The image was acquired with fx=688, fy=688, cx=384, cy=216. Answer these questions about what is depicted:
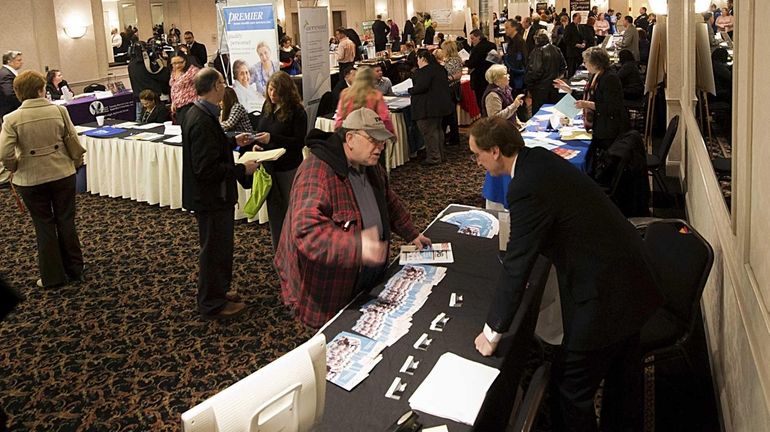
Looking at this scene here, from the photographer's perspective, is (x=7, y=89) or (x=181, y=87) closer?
(x=181, y=87)

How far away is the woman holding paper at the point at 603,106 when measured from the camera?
566 cm

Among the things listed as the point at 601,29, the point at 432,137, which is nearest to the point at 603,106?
the point at 432,137

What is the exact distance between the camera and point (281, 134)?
4750 millimetres

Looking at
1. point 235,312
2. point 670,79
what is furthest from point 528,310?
point 670,79

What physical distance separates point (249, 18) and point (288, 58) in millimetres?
4937

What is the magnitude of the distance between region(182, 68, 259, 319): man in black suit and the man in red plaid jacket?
3.83 feet

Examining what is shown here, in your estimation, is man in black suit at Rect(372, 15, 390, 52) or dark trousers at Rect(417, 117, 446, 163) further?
man in black suit at Rect(372, 15, 390, 52)

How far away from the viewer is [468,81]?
10.3 m

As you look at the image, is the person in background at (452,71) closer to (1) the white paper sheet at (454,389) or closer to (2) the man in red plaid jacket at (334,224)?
(2) the man in red plaid jacket at (334,224)

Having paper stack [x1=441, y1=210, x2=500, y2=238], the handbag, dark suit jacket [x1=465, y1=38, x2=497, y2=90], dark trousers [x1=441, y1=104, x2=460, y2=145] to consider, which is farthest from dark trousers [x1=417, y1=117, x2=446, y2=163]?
Answer: paper stack [x1=441, y1=210, x2=500, y2=238]

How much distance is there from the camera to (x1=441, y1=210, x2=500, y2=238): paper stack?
3.46 meters

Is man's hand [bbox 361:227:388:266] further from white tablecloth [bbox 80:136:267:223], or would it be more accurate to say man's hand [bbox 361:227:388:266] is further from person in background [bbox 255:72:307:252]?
white tablecloth [bbox 80:136:267:223]

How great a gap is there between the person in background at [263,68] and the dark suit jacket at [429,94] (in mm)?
1670

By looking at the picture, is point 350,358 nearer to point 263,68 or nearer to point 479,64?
point 263,68
